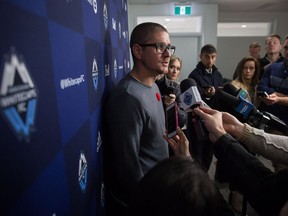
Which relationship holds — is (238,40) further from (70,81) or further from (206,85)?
(70,81)

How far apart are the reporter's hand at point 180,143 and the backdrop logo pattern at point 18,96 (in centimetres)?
71

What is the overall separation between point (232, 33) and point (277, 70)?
515 centimetres

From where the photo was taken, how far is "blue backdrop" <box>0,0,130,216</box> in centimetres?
40

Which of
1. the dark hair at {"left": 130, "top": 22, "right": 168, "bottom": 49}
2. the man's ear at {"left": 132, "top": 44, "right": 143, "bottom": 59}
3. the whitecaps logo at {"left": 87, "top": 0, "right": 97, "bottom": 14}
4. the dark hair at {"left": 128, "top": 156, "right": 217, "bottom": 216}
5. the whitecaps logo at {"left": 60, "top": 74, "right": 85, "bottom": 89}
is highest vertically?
the whitecaps logo at {"left": 87, "top": 0, "right": 97, "bottom": 14}

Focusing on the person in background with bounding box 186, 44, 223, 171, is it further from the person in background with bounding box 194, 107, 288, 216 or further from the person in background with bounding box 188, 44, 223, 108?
the person in background with bounding box 194, 107, 288, 216

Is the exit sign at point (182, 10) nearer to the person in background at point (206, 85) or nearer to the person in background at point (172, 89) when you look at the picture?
the person in background at point (206, 85)

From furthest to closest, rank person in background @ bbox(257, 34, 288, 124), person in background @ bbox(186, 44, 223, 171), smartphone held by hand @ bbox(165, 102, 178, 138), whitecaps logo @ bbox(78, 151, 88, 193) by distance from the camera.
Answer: person in background @ bbox(186, 44, 223, 171) → person in background @ bbox(257, 34, 288, 124) → smartphone held by hand @ bbox(165, 102, 178, 138) → whitecaps logo @ bbox(78, 151, 88, 193)

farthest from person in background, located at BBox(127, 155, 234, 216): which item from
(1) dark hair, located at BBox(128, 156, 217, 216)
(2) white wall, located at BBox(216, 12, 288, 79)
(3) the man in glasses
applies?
(2) white wall, located at BBox(216, 12, 288, 79)

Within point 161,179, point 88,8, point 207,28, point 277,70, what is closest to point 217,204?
point 161,179

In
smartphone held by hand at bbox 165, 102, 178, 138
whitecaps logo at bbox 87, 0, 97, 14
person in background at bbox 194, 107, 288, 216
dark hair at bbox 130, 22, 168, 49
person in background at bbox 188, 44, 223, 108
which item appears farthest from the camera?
person in background at bbox 188, 44, 223, 108

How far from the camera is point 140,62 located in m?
1.33

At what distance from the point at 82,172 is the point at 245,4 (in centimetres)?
616

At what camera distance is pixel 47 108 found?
1.81 feet

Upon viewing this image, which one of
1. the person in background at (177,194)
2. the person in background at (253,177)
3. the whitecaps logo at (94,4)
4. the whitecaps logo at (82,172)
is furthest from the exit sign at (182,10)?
the person in background at (177,194)
